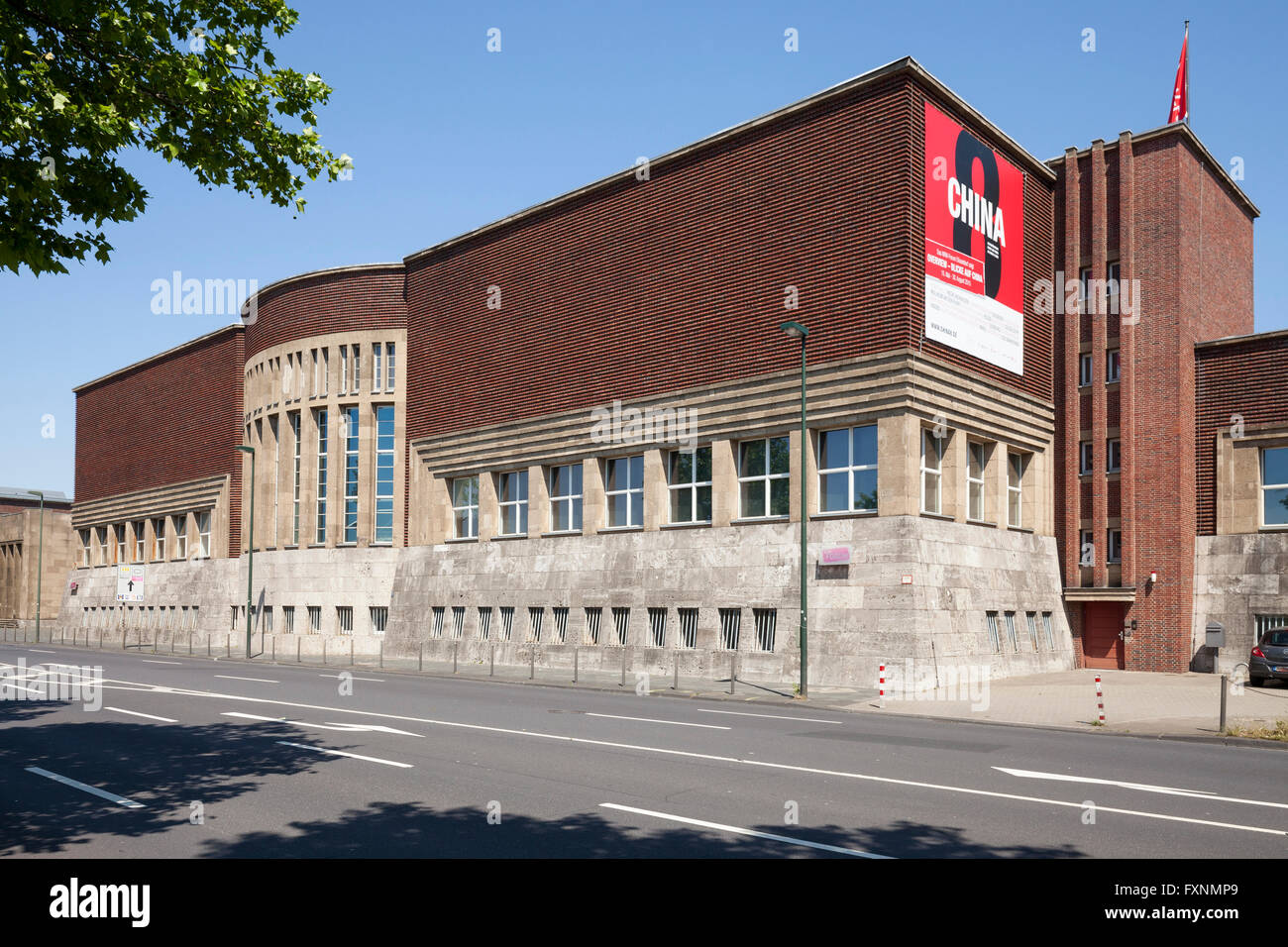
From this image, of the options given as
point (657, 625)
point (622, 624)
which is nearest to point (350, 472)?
point (622, 624)

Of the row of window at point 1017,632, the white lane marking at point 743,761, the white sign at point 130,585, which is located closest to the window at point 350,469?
the white sign at point 130,585

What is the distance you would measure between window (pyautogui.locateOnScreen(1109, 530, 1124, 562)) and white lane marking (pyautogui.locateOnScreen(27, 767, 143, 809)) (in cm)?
3149

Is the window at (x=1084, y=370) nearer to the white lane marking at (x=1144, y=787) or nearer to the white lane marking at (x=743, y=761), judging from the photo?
the white lane marking at (x=1144, y=787)

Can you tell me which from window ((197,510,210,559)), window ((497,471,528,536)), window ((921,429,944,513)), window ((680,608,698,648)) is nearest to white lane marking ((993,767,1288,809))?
window ((921,429,944,513))

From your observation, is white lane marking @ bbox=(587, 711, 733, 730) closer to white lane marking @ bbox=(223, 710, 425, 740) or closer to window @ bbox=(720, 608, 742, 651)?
white lane marking @ bbox=(223, 710, 425, 740)

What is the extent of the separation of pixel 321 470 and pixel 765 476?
87.2ft

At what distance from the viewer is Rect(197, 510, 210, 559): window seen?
60.8 meters

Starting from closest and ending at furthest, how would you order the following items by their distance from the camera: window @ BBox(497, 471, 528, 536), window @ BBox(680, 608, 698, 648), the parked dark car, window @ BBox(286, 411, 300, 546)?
the parked dark car → window @ BBox(680, 608, 698, 648) → window @ BBox(497, 471, 528, 536) → window @ BBox(286, 411, 300, 546)

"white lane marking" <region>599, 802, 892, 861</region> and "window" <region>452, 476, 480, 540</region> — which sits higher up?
"window" <region>452, 476, 480, 540</region>

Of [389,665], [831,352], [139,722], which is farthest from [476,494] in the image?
[139,722]

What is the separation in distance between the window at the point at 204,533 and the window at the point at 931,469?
44543 mm

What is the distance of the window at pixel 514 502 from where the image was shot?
4034cm

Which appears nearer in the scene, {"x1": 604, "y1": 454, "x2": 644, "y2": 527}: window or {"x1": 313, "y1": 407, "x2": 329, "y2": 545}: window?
{"x1": 604, "y1": 454, "x2": 644, "y2": 527}: window
